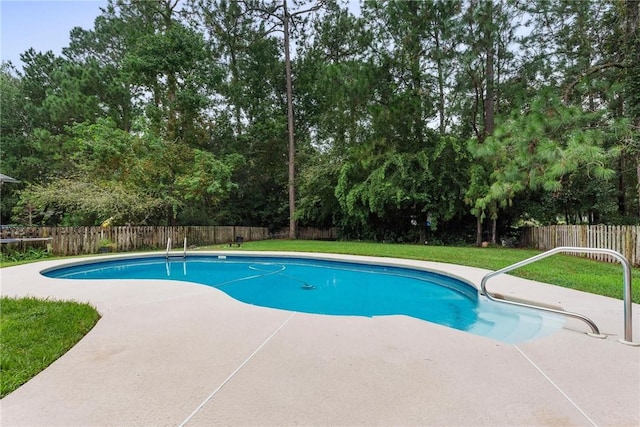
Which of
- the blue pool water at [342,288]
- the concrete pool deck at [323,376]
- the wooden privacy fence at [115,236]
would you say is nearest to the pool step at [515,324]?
the blue pool water at [342,288]

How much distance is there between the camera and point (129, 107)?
16672 millimetres

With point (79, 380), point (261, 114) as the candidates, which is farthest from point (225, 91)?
point (79, 380)

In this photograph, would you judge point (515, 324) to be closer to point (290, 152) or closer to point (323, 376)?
point (323, 376)

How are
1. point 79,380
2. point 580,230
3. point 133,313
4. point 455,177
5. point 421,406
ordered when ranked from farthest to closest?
point 455,177 < point 580,230 < point 133,313 < point 79,380 < point 421,406

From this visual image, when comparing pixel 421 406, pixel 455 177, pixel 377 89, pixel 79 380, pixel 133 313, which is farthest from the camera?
pixel 377 89

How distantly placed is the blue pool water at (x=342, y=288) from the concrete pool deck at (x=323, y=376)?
2.23 ft

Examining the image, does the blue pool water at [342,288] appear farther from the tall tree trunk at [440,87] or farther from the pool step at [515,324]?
the tall tree trunk at [440,87]

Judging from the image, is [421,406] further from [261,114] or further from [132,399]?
[261,114]

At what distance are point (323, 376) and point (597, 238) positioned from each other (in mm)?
8830

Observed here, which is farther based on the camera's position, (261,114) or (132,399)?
(261,114)

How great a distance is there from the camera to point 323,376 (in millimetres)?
2098

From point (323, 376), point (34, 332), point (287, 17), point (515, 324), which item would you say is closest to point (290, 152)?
point (287, 17)

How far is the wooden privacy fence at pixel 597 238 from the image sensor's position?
273 inches

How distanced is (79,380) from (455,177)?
1316cm
